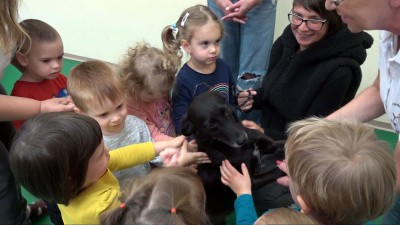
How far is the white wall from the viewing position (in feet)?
11.8

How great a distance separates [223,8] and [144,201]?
1.66 metres

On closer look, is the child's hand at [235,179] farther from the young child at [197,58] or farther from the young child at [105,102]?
the young child at [197,58]

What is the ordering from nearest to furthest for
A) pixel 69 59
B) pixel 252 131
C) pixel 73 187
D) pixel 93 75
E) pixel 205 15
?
pixel 73 187
pixel 93 75
pixel 252 131
pixel 205 15
pixel 69 59

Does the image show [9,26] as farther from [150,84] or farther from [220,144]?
[220,144]

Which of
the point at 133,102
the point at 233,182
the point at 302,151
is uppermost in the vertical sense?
the point at 302,151

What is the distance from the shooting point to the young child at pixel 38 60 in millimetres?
1749

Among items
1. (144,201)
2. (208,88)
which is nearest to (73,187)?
(144,201)

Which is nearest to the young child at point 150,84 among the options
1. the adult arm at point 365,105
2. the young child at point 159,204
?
the young child at point 159,204

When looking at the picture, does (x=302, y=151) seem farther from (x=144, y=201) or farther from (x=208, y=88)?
(x=208, y=88)

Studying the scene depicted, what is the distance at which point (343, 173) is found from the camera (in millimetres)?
976

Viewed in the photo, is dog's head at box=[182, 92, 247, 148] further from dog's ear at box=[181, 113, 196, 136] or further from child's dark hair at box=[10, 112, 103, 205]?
child's dark hair at box=[10, 112, 103, 205]

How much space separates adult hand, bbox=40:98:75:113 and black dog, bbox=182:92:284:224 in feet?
1.64

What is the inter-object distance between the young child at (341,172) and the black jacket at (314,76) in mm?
691

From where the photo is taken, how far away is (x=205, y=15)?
1945mm
